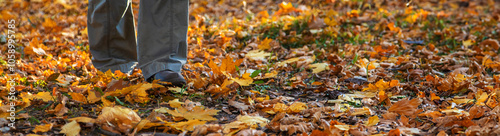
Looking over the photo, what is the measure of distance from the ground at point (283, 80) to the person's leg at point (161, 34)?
168mm

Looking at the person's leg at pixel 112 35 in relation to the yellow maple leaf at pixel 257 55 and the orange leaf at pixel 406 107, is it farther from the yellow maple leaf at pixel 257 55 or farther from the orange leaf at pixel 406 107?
the orange leaf at pixel 406 107

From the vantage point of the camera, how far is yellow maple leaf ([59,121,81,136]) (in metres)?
1.69

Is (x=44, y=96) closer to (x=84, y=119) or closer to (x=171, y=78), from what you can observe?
(x=84, y=119)

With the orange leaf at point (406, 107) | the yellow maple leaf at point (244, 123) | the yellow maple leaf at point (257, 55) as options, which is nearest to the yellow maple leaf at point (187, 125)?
the yellow maple leaf at point (244, 123)

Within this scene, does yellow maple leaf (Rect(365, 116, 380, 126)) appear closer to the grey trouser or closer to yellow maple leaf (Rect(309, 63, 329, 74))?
yellow maple leaf (Rect(309, 63, 329, 74))

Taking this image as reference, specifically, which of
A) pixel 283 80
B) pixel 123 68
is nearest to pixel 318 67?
pixel 283 80

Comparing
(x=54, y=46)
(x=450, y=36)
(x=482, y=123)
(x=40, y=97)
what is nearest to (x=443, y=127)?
(x=482, y=123)

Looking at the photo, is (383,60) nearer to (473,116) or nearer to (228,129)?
(473,116)

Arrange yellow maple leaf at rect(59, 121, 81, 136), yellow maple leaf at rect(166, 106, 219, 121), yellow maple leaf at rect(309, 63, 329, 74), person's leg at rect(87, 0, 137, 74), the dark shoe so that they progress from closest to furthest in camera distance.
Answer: yellow maple leaf at rect(59, 121, 81, 136) → yellow maple leaf at rect(166, 106, 219, 121) → the dark shoe → person's leg at rect(87, 0, 137, 74) → yellow maple leaf at rect(309, 63, 329, 74)

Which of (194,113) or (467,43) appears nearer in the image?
(194,113)

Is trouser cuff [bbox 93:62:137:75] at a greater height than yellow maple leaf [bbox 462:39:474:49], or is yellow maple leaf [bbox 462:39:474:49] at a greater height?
yellow maple leaf [bbox 462:39:474:49]

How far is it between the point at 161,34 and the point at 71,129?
90 cm

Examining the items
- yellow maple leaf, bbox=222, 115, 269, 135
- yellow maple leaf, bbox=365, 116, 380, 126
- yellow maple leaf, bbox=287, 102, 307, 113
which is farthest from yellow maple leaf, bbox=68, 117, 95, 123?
yellow maple leaf, bbox=365, 116, 380, 126

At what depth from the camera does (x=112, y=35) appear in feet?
8.64
